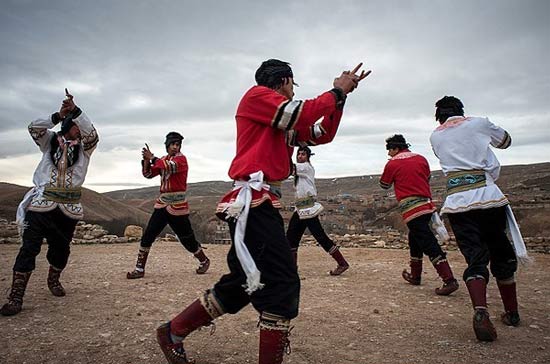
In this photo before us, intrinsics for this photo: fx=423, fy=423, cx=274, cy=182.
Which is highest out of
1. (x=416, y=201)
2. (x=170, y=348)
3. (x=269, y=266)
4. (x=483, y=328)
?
(x=416, y=201)

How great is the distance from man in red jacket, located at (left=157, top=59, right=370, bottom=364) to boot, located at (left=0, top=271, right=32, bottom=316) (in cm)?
218

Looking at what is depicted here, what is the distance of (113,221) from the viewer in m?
16.3

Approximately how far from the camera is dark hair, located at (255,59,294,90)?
2812 mm

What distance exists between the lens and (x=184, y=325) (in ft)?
8.89

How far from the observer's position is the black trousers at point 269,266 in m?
2.37

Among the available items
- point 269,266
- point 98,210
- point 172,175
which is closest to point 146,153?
point 172,175

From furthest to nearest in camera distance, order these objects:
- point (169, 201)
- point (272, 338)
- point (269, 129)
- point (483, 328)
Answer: point (169, 201) → point (483, 328) → point (269, 129) → point (272, 338)

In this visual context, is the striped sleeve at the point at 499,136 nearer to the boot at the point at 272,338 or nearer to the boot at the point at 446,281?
the boot at the point at 446,281

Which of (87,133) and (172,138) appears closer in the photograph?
(87,133)

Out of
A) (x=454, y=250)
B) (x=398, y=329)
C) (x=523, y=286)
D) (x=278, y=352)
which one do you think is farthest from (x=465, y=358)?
(x=454, y=250)

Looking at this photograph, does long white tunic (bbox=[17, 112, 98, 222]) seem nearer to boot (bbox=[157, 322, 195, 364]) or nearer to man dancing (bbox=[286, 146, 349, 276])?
boot (bbox=[157, 322, 195, 364])

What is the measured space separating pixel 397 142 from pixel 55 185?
419 cm

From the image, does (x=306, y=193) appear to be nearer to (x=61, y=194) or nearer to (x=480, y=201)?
(x=480, y=201)

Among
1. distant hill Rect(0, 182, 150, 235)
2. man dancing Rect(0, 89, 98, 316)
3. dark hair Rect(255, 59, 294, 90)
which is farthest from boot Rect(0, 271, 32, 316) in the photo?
distant hill Rect(0, 182, 150, 235)
